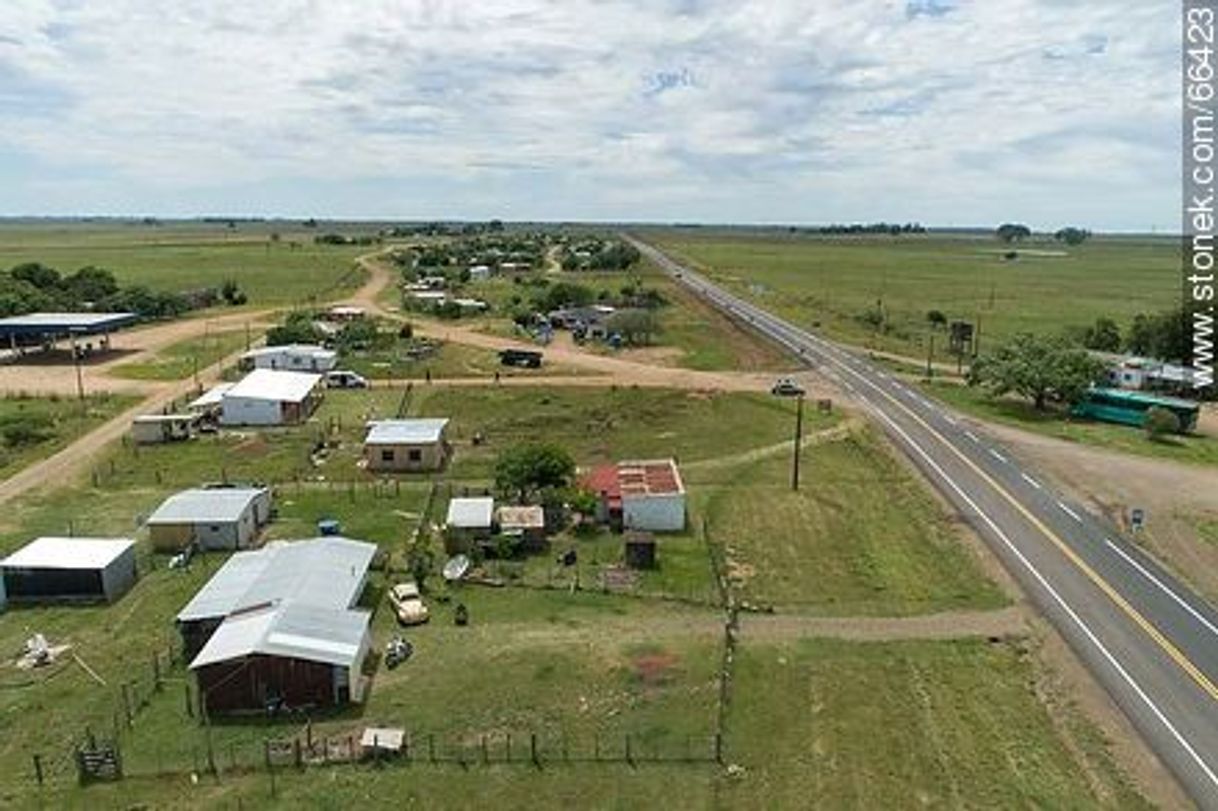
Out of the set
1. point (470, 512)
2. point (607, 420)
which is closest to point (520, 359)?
point (607, 420)

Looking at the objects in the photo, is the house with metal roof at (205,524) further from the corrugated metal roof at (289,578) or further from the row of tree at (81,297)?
the row of tree at (81,297)

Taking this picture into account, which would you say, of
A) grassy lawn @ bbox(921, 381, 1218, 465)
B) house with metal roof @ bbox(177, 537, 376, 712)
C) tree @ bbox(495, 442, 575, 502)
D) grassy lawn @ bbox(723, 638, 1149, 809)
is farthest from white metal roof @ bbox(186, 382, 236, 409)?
grassy lawn @ bbox(921, 381, 1218, 465)

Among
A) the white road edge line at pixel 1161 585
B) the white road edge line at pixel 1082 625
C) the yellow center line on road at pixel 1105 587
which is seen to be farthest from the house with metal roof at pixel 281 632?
the white road edge line at pixel 1161 585

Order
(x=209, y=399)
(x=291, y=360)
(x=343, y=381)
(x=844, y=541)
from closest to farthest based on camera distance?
(x=844, y=541) < (x=209, y=399) < (x=343, y=381) < (x=291, y=360)

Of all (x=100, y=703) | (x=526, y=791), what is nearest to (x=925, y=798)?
(x=526, y=791)

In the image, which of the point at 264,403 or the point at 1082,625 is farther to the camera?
the point at 264,403

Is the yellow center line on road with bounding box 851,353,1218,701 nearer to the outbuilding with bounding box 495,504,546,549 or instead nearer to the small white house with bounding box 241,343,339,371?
the outbuilding with bounding box 495,504,546,549

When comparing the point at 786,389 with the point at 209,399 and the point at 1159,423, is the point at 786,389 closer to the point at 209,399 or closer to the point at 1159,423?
the point at 1159,423

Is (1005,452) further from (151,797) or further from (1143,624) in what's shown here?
(151,797)
